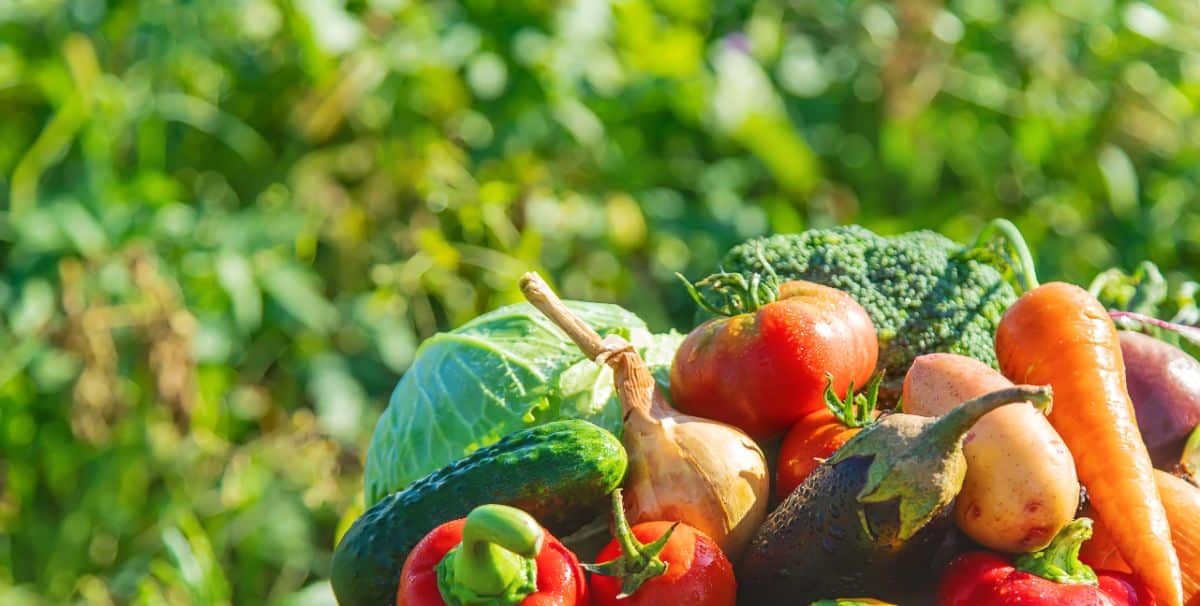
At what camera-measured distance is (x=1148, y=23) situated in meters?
4.35

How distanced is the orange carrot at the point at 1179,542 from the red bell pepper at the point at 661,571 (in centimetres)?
47

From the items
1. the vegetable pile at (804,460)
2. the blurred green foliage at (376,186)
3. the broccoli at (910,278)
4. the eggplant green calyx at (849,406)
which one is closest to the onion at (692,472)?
the vegetable pile at (804,460)

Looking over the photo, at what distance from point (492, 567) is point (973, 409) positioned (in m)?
0.52

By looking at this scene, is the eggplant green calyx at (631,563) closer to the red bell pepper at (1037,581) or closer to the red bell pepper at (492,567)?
the red bell pepper at (492,567)

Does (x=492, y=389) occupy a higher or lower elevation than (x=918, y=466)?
lower

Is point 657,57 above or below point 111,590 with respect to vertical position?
above

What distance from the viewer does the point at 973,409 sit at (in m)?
1.27

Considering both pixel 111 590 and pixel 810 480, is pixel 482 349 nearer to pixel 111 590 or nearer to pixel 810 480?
pixel 810 480

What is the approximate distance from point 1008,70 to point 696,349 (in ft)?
9.83

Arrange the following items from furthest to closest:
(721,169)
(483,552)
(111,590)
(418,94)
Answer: (721,169) → (418,94) → (111,590) → (483,552)

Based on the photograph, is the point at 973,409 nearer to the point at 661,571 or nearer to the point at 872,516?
the point at 872,516

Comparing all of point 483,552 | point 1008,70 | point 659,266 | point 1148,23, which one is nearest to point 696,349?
point 483,552

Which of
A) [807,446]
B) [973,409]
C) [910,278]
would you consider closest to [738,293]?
[807,446]

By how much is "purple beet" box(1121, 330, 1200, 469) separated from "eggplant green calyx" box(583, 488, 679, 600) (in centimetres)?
80
